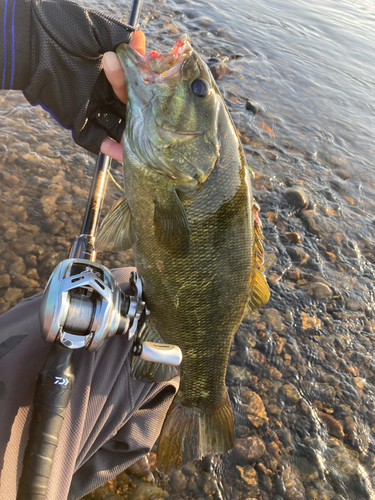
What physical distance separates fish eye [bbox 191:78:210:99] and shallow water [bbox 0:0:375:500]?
2007mm

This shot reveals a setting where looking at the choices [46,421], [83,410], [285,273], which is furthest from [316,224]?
[46,421]

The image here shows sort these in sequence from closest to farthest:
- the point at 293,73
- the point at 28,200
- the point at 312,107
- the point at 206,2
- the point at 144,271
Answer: the point at 144,271 → the point at 28,200 → the point at 312,107 → the point at 293,73 → the point at 206,2

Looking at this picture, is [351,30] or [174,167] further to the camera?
[351,30]

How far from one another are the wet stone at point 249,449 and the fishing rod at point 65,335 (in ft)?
4.50

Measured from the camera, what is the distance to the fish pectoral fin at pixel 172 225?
1.69 metres

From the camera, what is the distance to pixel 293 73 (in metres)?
8.26

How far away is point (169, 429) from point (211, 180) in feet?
4.56

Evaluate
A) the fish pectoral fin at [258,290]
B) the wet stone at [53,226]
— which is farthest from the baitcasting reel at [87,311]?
the wet stone at [53,226]

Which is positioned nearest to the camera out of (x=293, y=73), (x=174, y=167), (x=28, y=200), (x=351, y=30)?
(x=174, y=167)

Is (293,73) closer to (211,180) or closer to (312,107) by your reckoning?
(312,107)

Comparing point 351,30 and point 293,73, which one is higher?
point 351,30

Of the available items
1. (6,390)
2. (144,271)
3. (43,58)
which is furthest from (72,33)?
(6,390)

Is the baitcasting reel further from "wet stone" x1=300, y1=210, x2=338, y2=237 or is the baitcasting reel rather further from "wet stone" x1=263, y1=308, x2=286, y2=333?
"wet stone" x1=300, y1=210, x2=338, y2=237

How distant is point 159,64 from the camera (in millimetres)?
1711
